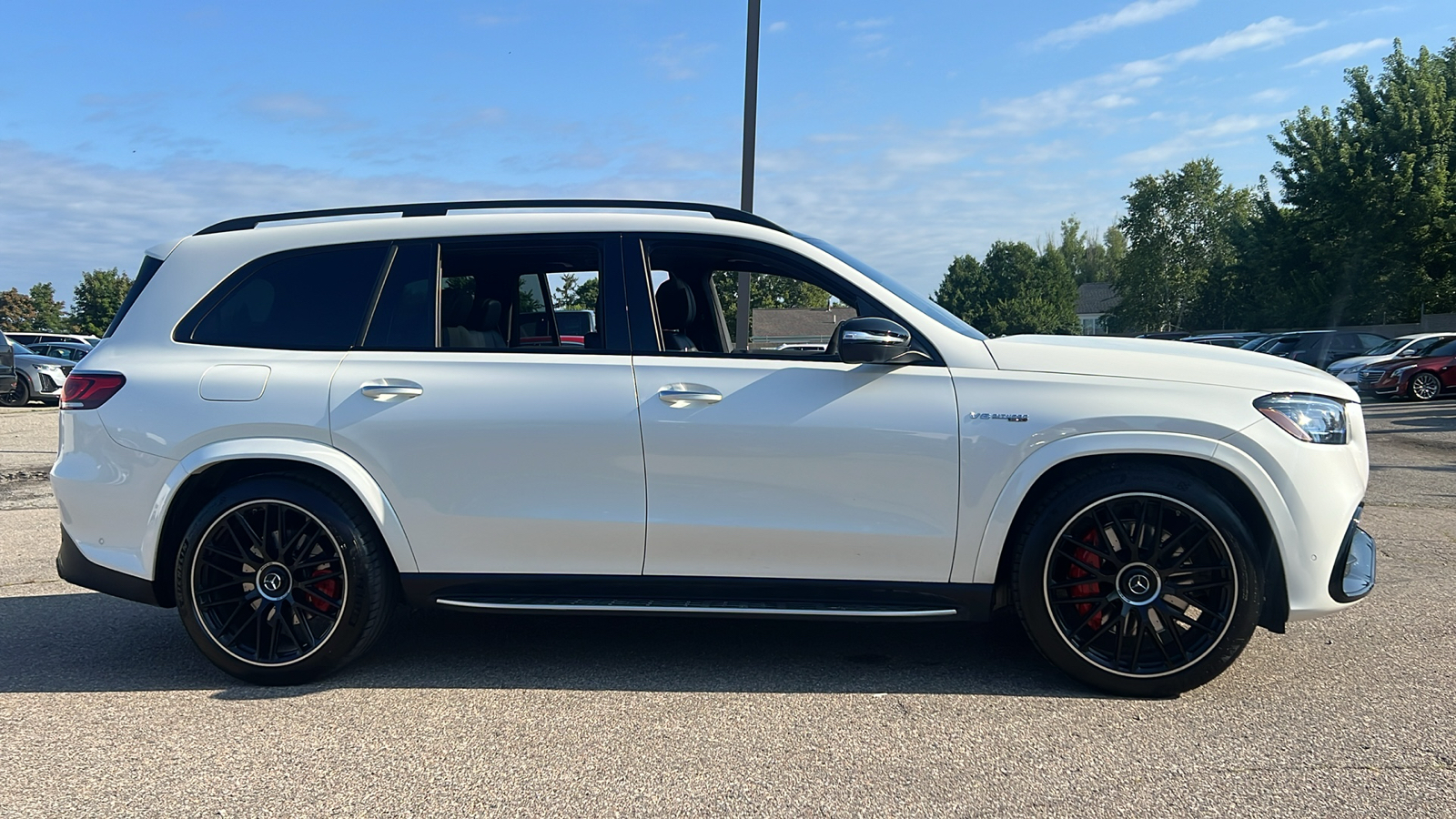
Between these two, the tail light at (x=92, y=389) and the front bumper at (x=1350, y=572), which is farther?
Result: the tail light at (x=92, y=389)

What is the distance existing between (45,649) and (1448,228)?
134ft

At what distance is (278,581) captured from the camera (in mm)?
3861

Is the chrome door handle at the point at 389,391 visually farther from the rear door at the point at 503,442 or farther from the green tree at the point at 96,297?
the green tree at the point at 96,297

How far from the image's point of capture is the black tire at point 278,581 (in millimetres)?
3822

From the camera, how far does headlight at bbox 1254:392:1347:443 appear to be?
3551 mm

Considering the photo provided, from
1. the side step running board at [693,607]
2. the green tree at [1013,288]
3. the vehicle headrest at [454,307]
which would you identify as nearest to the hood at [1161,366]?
the side step running board at [693,607]

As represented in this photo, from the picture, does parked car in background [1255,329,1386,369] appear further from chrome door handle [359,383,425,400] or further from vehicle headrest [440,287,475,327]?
chrome door handle [359,383,425,400]

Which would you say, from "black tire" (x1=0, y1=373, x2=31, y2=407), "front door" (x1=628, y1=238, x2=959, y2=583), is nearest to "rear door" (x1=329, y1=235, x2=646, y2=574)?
"front door" (x1=628, y1=238, x2=959, y2=583)

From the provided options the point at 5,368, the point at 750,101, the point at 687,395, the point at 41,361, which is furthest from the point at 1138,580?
the point at 41,361

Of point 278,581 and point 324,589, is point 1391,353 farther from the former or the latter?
point 278,581

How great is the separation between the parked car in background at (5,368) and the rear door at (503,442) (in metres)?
16.9

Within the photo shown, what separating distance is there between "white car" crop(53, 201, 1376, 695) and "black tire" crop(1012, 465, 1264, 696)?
0.04ft

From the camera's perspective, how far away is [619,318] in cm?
392

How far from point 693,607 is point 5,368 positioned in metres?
18.1
